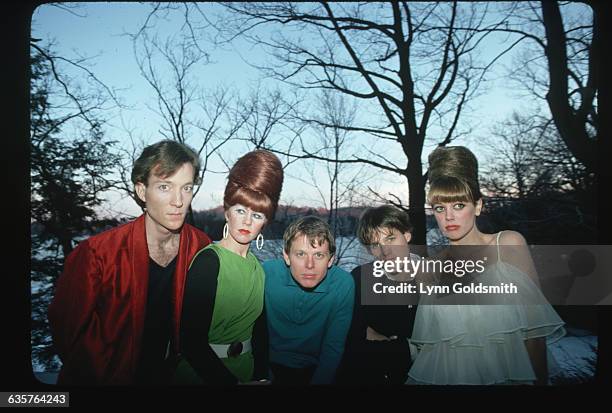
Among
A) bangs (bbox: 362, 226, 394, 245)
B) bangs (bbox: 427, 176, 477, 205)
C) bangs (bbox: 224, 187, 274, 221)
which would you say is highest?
bangs (bbox: 427, 176, 477, 205)

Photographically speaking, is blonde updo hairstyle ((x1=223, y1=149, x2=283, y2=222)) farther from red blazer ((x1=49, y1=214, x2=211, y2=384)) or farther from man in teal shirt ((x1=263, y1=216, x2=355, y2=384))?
red blazer ((x1=49, y1=214, x2=211, y2=384))

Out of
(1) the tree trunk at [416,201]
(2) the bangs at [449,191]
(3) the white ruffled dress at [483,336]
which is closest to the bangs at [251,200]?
(1) the tree trunk at [416,201]

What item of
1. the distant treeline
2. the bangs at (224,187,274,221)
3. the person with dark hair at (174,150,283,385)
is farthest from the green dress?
the bangs at (224,187,274,221)

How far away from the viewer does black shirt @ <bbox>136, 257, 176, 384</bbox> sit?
2.14 metres

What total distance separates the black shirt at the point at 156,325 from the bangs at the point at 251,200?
0.48m

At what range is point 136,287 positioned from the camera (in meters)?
2.12

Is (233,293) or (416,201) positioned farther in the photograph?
(416,201)

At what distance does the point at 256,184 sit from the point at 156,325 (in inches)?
37.7

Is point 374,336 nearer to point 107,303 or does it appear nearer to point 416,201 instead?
point 416,201

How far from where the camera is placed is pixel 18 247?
230 cm

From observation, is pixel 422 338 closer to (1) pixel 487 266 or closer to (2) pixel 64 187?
(1) pixel 487 266

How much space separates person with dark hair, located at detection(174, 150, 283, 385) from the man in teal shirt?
8cm

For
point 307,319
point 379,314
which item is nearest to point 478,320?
point 379,314

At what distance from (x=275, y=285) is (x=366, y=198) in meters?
0.72
